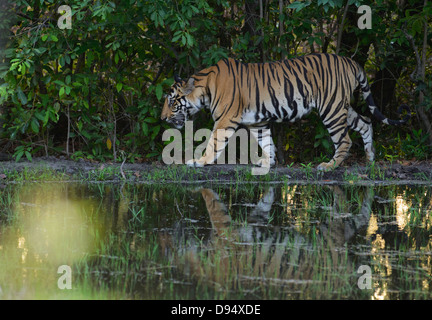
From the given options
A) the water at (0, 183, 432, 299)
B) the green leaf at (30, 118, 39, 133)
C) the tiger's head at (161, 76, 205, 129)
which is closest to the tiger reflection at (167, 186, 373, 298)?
the water at (0, 183, 432, 299)

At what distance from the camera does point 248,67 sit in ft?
25.4

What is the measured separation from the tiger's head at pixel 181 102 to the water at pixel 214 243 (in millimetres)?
1734

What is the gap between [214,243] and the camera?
4.15 meters

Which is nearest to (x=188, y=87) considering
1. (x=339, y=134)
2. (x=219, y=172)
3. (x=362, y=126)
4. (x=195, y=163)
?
(x=195, y=163)

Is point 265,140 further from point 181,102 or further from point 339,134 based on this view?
point 181,102

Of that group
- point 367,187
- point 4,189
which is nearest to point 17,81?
point 4,189

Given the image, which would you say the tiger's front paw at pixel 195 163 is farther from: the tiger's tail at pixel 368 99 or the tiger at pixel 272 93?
the tiger's tail at pixel 368 99

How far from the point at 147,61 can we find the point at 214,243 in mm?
4612

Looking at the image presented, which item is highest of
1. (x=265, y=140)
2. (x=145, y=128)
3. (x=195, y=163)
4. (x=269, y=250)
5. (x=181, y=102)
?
(x=181, y=102)

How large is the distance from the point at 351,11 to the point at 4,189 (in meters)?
4.99

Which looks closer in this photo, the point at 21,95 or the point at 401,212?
the point at 401,212

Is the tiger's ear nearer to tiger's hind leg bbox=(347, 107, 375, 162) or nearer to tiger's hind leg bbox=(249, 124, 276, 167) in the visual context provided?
tiger's hind leg bbox=(249, 124, 276, 167)

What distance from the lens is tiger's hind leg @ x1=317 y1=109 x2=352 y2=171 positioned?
7.62 metres

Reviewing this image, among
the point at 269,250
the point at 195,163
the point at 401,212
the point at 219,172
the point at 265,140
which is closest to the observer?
the point at 269,250
